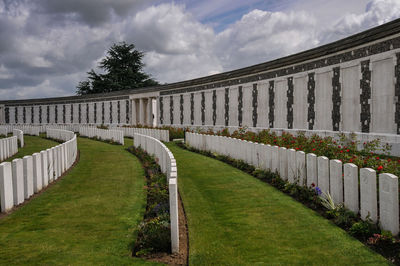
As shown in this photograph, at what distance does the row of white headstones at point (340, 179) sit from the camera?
4520 mm

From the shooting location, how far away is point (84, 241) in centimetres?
457

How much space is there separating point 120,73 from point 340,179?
50828 mm

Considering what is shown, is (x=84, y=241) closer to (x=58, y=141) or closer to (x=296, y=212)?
(x=296, y=212)

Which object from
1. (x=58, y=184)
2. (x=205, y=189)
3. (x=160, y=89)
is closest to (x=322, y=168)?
(x=205, y=189)

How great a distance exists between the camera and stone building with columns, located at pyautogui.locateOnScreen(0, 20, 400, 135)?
1295 cm

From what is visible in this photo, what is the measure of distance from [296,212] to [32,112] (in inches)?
1981

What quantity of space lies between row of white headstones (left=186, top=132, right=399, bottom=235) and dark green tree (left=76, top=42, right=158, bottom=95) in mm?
45498

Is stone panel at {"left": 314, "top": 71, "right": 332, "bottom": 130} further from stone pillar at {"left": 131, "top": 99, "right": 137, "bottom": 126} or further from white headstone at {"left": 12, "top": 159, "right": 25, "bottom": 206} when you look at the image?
stone pillar at {"left": 131, "top": 99, "right": 137, "bottom": 126}

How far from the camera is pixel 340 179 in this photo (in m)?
5.66

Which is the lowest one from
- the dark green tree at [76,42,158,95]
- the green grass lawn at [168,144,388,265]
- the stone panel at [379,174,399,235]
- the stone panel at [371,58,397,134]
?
the green grass lawn at [168,144,388,265]

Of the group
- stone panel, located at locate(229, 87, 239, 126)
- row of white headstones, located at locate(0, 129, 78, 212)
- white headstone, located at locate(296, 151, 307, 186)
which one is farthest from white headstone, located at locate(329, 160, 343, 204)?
stone panel, located at locate(229, 87, 239, 126)

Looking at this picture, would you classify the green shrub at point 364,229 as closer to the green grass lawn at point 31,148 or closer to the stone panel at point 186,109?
the green grass lawn at point 31,148

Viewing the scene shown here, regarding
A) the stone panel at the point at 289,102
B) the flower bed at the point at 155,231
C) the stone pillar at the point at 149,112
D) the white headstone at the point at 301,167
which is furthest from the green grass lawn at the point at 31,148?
the stone pillar at the point at 149,112

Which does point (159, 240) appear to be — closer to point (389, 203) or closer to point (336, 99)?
point (389, 203)
